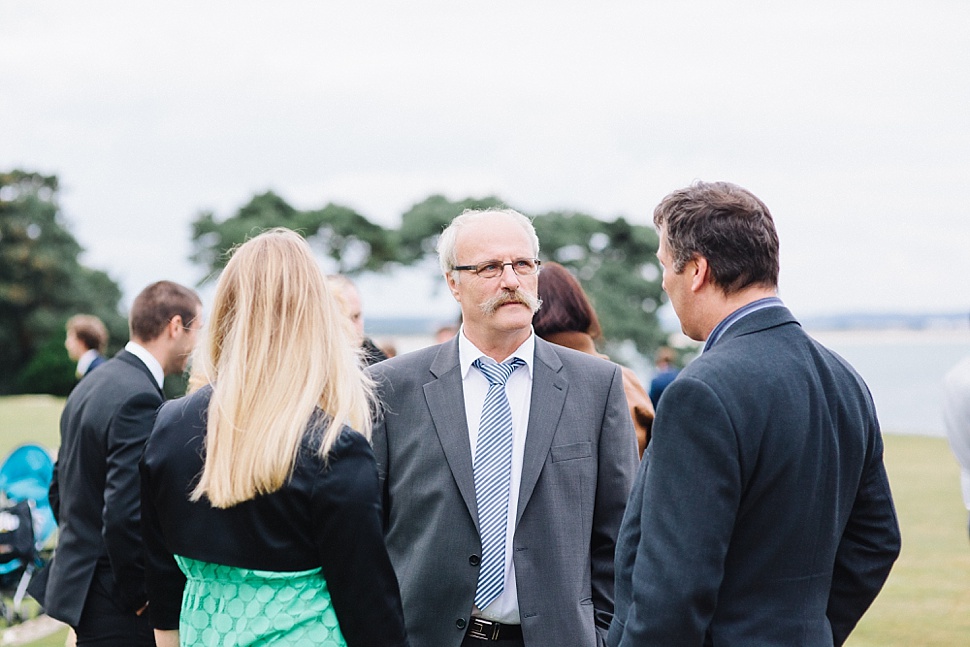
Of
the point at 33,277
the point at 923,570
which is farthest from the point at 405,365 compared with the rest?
the point at 33,277

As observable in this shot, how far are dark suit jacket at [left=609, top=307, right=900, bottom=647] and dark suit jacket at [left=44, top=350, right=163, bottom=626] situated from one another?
2.54 metres

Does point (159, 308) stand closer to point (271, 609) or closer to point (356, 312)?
point (356, 312)

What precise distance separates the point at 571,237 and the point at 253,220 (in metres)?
15.1

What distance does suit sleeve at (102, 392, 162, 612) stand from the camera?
4.01 metres

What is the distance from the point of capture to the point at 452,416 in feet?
10.7

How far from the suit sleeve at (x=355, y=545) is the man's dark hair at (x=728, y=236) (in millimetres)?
953

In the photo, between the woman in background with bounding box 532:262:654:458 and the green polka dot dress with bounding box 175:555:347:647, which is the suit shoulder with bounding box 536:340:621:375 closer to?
the woman in background with bounding box 532:262:654:458

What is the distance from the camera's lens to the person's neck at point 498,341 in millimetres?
3371

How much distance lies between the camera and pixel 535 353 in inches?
134

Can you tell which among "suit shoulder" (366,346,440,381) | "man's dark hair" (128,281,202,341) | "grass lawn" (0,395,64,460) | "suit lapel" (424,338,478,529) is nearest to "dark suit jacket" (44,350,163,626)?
"man's dark hair" (128,281,202,341)

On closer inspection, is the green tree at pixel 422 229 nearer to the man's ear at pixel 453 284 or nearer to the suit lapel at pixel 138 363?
the suit lapel at pixel 138 363

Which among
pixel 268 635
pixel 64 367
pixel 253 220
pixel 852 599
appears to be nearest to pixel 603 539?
pixel 852 599

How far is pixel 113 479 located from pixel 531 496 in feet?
6.79

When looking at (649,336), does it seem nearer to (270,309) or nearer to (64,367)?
(64,367)
